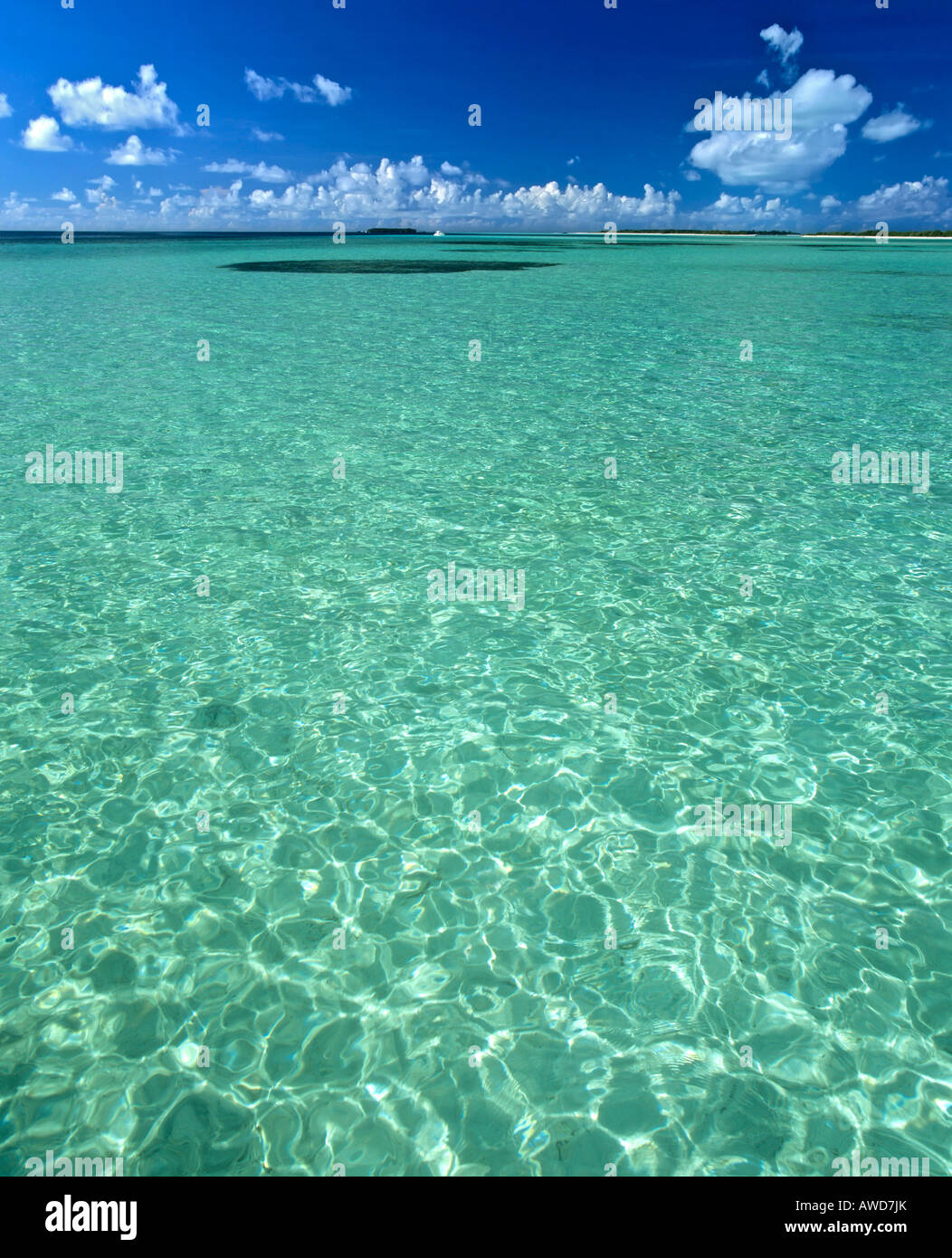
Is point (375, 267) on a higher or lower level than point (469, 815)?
higher

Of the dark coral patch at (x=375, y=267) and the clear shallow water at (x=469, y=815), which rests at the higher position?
the dark coral patch at (x=375, y=267)

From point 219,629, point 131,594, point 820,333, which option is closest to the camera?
point 219,629

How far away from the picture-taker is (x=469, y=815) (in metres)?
6.36

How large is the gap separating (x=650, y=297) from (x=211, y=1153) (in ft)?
152

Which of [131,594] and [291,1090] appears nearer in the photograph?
[291,1090]

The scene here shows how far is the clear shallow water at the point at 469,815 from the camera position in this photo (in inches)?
171

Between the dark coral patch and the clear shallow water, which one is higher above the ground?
the dark coral patch

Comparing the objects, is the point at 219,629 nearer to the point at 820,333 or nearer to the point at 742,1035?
the point at 742,1035

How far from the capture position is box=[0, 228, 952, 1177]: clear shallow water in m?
4.34

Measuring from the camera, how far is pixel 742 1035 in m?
4.68

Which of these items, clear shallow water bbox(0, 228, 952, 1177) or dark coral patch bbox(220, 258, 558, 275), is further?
dark coral patch bbox(220, 258, 558, 275)

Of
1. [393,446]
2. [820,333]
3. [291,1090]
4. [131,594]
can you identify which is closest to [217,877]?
[291,1090]

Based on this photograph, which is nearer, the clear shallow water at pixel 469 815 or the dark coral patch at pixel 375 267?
the clear shallow water at pixel 469 815

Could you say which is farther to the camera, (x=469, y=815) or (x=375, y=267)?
(x=375, y=267)
